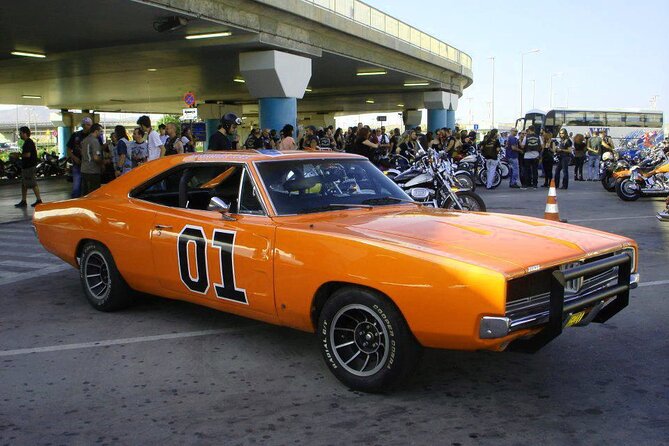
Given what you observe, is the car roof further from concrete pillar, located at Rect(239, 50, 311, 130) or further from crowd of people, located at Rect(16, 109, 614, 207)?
concrete pillar, located at Rect(239, 50, 311, 130)

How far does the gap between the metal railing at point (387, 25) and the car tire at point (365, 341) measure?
56.9ft

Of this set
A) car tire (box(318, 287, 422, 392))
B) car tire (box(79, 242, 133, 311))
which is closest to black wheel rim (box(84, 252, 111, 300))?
car tire (box(79, 242, 133, 311))

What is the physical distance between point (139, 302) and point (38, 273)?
2.27m

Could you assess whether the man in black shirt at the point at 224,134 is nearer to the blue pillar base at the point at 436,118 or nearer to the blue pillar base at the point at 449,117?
the blue pillar base at the point at 436,118

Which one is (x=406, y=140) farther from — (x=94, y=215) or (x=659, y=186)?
(x=94, y=215)

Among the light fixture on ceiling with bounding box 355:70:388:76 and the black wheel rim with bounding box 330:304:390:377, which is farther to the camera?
the light fixture on ceiling with bounding box 355:70:388:76

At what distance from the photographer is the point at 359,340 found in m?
3.89

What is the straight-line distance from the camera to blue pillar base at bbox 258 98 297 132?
20.7 meters

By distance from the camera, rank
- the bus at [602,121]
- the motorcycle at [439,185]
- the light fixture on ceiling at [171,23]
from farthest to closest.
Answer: the bus at [602,121] < the light fixture on ceiling at [171,23] < the motorcycle at [439,185]

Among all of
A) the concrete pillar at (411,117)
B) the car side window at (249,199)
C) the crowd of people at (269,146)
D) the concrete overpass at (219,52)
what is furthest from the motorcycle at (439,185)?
the concrete pillar at (411,117)

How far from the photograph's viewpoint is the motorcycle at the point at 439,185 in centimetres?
1077

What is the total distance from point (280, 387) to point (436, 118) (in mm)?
37345

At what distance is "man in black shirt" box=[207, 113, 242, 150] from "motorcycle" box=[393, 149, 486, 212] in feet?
9.65

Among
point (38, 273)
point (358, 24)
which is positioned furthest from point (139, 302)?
point (358, 24)
